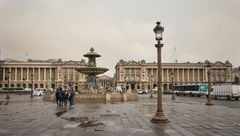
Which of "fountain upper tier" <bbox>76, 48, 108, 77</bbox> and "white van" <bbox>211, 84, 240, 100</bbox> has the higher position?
"fountain upper tier" <bbox>76, 48, 108, 77</bbox>

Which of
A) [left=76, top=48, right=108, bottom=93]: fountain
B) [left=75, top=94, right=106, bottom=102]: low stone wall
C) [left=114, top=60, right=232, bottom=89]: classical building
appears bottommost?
[left=75, top=94, right=106, bottom=102]: low stone wall

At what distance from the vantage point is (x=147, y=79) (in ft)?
623

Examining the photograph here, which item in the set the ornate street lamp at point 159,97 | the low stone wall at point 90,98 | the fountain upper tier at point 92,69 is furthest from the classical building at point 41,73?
the ornate street lamp at point 159,97

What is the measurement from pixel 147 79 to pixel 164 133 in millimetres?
176047

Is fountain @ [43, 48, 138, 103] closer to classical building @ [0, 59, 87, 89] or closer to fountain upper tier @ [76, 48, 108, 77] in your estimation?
fountain upper tier @ [76, 48, 108, 77]

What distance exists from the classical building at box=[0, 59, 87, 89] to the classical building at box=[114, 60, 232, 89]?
2404 centimetres

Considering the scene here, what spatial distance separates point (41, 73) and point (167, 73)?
7172 cm

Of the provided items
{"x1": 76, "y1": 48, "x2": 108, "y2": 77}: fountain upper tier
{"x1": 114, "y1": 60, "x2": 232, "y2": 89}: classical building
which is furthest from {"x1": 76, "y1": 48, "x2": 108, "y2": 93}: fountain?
{"x1": 114, "y1": 60, "x2": 232, "y2": 89}: classical building

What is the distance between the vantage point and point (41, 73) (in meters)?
188

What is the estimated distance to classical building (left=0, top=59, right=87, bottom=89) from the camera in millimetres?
183000

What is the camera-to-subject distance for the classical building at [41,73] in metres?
183

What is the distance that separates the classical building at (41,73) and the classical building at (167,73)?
2404cm

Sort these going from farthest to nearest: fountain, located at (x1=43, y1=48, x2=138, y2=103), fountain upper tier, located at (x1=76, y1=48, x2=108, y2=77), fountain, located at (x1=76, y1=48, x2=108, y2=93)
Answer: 1. fountain upper tier, located at (x1=76, y1=48, x2=108, y2=77)
2. fountain, located at (x1=76, y1=48, x2=108, y2=93)
3. fountain, located at (x1=43, y1=48, x2=138, y2=103)

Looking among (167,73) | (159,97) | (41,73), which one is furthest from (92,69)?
(167,73)
